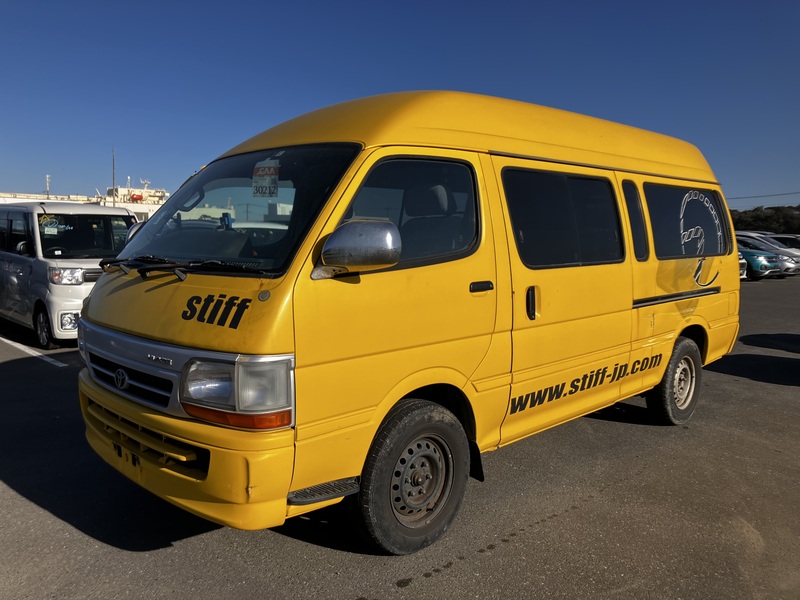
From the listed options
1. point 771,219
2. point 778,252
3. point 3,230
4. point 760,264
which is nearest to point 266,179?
point 3,230

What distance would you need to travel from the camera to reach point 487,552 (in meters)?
3.32

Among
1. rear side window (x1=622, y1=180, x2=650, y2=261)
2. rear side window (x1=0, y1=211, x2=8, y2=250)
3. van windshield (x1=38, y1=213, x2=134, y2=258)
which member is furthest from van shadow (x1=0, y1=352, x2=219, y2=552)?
rear side window (x1=0, y1=211, x2=8, y2=250)

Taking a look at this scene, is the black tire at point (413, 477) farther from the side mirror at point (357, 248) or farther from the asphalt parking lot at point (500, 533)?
the side mirror at point (357, 248)

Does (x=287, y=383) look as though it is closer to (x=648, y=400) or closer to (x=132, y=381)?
(x=132, y=381)

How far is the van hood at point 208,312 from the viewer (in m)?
2.59

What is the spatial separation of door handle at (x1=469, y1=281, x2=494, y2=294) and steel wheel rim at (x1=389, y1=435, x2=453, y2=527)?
857 mm

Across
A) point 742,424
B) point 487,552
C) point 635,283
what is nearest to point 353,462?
point 487,552

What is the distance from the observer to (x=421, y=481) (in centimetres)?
331

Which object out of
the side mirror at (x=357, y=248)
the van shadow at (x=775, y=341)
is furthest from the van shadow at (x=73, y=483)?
the van shadow at (x=775, y=341)

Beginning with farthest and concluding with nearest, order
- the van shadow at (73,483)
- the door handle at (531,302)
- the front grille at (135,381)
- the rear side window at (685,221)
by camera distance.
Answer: the rear side window at (685,221), the door handle at (531,302), the van shadow at (73,483), the front grille at (135,381)

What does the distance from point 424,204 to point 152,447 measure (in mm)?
1914

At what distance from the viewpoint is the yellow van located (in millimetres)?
2672

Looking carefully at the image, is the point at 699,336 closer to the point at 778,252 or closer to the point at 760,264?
the point at 760,264

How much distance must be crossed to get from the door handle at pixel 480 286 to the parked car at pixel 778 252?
75.2 ft
